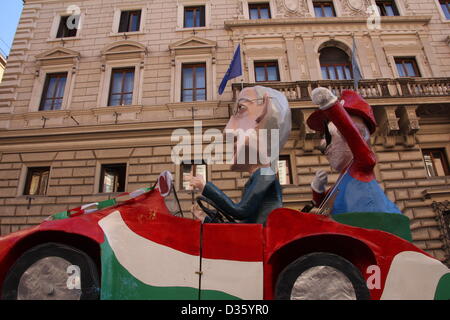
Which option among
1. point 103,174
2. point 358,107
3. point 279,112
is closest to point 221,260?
point 279,112

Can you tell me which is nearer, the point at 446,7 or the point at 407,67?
the point at 407,67

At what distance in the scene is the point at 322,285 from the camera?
1.84m

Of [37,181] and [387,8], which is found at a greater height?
[387,8]

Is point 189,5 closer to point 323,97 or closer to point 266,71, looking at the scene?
point 266,71

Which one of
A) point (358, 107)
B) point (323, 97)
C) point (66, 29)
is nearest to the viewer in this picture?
point (323, 97)

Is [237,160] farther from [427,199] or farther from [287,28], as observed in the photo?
[287,28]

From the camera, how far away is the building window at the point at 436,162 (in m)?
9.86

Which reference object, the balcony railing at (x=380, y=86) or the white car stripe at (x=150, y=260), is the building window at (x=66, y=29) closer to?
the balcony railing at (x=380, y=86)

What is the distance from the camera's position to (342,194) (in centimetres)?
246

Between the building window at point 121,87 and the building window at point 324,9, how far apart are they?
842 centimetres

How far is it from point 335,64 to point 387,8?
4.08 metres

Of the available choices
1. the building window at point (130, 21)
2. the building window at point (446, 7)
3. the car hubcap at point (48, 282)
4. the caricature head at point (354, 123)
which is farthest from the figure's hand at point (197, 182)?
the building window at point (446, 7)
